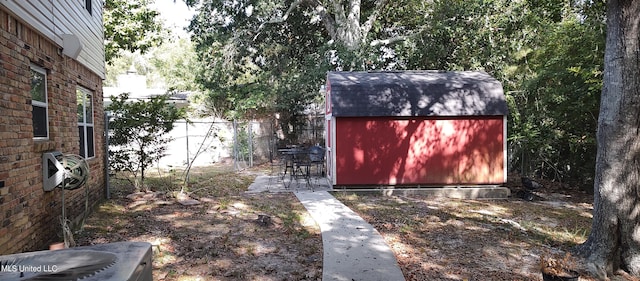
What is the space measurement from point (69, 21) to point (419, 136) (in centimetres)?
796

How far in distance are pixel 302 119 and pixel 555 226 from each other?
44.0ft

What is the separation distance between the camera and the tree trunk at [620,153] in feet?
16.0

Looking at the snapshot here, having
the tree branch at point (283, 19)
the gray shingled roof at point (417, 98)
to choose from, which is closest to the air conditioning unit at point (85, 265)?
the gray shingled roof at point (417, 98)

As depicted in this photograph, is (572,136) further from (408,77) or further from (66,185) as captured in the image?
(66,185)

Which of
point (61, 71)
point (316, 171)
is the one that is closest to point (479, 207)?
point (316, 171)

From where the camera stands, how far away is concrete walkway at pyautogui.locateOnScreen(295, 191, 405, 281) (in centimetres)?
440

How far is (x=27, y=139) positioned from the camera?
4672 mm

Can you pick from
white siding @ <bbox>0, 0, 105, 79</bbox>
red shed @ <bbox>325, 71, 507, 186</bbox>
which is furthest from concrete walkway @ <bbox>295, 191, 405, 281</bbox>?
white siding @ <bbox>0, 0, 105, 79</bbox>

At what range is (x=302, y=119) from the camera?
19.2 metres

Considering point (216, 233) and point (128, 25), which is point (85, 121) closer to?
point (216, 233)

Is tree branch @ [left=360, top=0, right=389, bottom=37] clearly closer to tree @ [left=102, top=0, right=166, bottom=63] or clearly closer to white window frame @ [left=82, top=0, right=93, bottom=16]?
tree @ [left=102, top=0, right=166, bottom=63]

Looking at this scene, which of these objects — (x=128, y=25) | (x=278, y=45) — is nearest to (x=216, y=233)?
(x=128, y=25)

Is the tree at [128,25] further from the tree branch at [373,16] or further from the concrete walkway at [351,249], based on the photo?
the concrete walkway at [351,249]

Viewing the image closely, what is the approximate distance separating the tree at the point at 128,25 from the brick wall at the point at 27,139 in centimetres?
990
